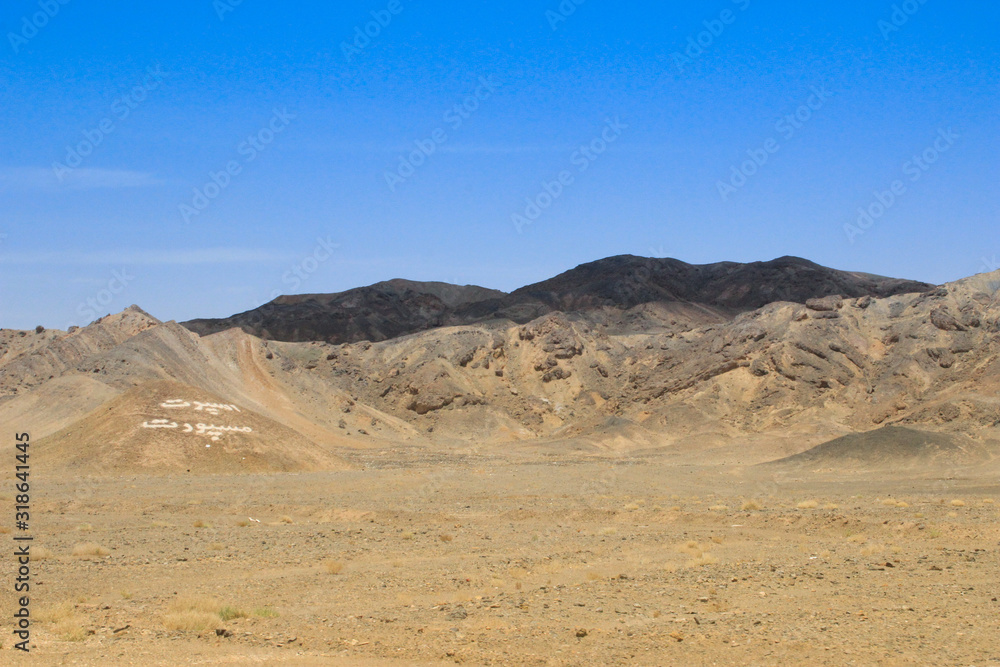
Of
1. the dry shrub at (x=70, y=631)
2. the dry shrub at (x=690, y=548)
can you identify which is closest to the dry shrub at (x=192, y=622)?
the dry shrub at (x=70, y=631)

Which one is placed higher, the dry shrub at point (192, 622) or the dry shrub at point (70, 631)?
the dry shrub at point (70, 631)

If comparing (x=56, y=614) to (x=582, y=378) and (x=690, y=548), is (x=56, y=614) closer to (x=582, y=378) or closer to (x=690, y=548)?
(x=690, y=548)

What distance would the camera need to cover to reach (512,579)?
17.8 m

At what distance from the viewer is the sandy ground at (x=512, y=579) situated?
12594 mm

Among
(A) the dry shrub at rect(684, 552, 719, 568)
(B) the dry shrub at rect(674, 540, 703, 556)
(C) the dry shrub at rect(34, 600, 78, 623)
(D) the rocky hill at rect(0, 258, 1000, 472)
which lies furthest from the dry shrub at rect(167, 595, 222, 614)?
(D) the rocky hill at rect(0, 258, 1000, 472)

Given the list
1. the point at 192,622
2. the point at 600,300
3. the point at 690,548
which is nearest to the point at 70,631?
the point at 192,622

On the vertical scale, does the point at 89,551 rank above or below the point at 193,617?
above

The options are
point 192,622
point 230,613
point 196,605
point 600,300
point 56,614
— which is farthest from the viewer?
point 600,300

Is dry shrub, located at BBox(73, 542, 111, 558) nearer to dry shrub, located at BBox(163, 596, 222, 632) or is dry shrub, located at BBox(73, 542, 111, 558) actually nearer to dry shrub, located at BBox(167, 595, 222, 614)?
dry shrub, located at BBox(167, 595, 222, 614)

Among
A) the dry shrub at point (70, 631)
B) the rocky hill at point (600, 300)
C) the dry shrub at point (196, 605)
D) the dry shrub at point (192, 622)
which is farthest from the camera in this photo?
the rocky hill at point (600, 300)

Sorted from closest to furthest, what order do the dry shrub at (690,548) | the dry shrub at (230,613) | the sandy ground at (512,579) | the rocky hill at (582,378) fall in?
the sandy ground at (512,579) < the dry shrub at (230,613) < the dry shrub at (690,548) < the rocky hill at (582,378)

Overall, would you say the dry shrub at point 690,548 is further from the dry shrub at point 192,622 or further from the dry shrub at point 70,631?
the dry shrub at point 70,631

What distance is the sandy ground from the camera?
12594mm

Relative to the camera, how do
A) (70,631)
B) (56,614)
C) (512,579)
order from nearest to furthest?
(70,631) → (56,614) → (512,579)
